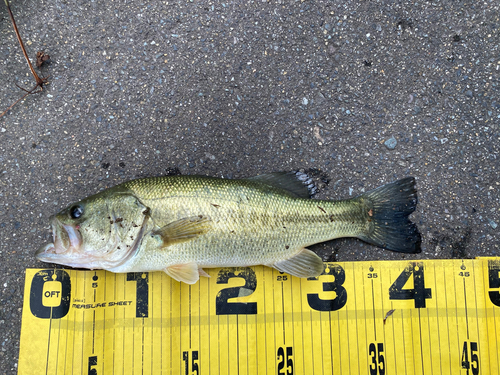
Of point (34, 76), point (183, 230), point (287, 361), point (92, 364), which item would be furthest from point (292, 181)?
point (34, 76)

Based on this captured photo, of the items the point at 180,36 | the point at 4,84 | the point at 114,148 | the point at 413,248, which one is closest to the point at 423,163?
the point at 413,248

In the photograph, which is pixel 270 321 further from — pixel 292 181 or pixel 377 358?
pixel 292 181

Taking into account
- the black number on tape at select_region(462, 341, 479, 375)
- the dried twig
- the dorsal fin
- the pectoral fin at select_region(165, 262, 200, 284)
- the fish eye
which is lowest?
the black number on tape at select_region(462, 341, 479, 375)

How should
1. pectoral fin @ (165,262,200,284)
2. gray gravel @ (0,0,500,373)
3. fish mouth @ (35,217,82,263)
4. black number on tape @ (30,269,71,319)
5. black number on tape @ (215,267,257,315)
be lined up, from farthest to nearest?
1. gray gravel @ (0,0,500,373)
2. black number on tape @ (215,267,257,315)
3. black number on tape @ (30,269,71,319)
4. pectoral fin @ (165,262,200,284)
5. fish mouth @ (35,217,82,263)

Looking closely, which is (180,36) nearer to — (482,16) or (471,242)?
(482,16)

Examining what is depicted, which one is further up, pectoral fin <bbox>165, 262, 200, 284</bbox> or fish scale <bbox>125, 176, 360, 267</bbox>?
fish scale <bbox>125, 176, 360, 267</bbox>

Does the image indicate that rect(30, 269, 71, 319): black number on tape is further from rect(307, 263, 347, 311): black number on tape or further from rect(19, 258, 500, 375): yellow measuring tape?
rect(307, 263, 347, 311): black number on tape

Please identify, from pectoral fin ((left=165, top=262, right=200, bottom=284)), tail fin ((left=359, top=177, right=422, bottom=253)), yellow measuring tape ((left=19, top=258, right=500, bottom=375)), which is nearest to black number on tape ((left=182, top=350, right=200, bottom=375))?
yellow measuring tape ((left=19, top=258, right=500, bottom=375))
